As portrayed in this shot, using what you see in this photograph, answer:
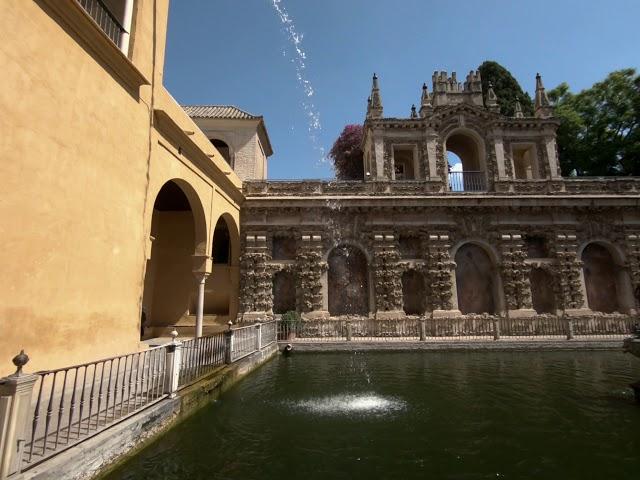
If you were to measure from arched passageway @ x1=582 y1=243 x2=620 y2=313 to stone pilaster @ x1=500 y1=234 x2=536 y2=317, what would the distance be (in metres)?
3.46

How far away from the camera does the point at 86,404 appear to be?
5504 mm

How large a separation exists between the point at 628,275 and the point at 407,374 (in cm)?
1564

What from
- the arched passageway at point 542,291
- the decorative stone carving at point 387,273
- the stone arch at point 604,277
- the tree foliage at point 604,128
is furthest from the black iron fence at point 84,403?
the tree foliage at point 604,128

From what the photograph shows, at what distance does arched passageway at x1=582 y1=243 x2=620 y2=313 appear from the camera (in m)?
17.8

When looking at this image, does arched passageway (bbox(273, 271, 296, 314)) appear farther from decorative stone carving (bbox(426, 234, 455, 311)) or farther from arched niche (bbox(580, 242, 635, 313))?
arched niche (bbox(580, 242, 635, 313))

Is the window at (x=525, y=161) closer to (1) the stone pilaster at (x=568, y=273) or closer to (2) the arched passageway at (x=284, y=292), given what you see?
(1) the stone pilaster at (x=568, y=273)

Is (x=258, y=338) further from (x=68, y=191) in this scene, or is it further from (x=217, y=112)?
(x=217, y=112)

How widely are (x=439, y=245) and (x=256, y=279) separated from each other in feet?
30.4

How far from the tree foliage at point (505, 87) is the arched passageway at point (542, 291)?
16160 millimetres

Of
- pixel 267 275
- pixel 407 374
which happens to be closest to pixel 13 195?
pixel 407 374

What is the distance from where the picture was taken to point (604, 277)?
59.5ft

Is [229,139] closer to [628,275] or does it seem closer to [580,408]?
[580,408]

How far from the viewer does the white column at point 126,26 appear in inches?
312

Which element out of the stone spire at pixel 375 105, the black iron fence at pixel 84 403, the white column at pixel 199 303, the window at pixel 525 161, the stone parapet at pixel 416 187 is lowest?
the black iron fence at pixel 84 403
